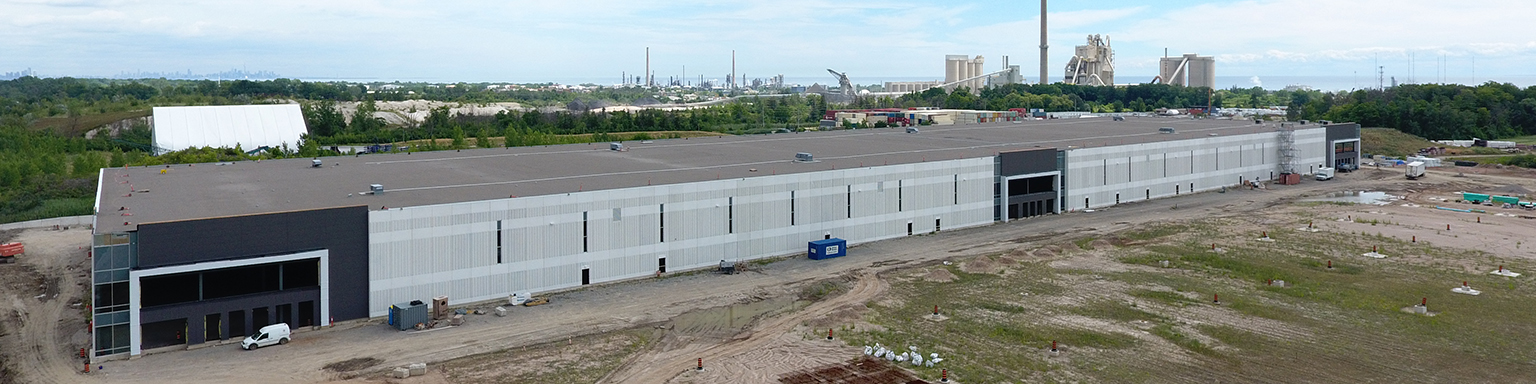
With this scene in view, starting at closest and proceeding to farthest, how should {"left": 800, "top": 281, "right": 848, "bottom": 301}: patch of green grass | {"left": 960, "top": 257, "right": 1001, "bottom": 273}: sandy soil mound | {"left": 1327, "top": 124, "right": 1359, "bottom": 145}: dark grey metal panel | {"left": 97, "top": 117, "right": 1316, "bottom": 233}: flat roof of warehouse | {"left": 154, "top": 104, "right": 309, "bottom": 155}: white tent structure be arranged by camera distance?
{"left": 97, "top": 117, "right": 1316, "bottom": 233}: flat roof of warehouse, {"left": 800, "top": 281, "right": 848, "bottom": 301}: patch of green grass, {"left": 960, "top": 257, "right": 1001, "bottom": 273}: sandy soil mound, {"left": 1327, "top": 124, "right": 1359, "bottom": 145}: dark grey metal panel, {"left": 154, "top": 104, "right": 309, "bottom": 155}: white tent structure

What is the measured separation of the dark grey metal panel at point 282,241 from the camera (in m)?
31.7

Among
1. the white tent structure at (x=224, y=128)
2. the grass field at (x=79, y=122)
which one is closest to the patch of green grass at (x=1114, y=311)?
the white tent structure at (x=224, y=128)

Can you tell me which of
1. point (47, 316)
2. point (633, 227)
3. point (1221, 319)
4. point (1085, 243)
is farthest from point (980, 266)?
point (47, 316)

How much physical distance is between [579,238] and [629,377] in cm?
1247

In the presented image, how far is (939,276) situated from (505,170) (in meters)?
23.9

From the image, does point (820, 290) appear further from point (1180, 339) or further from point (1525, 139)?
point (1525, 139)

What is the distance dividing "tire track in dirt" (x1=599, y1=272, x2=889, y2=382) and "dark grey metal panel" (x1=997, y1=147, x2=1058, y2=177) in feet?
73.2

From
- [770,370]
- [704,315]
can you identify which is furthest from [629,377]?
[704,315]

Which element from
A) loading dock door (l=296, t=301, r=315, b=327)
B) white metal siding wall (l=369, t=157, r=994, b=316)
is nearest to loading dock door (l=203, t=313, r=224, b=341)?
loading dock door (l=296, t=301, r=315, b=327)

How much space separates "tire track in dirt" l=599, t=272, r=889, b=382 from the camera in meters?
29.8

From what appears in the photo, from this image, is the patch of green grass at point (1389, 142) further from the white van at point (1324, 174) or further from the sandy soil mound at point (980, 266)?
the sandy soil mound at point (980, 266)

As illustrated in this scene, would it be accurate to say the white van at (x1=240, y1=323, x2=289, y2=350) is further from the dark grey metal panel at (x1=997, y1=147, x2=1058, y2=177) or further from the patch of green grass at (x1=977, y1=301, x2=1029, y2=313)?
the dark grey metal panel at (x1=997, y1=147, x2=1058, y2=177)

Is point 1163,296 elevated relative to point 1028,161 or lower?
lower

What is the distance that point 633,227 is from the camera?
140ft
